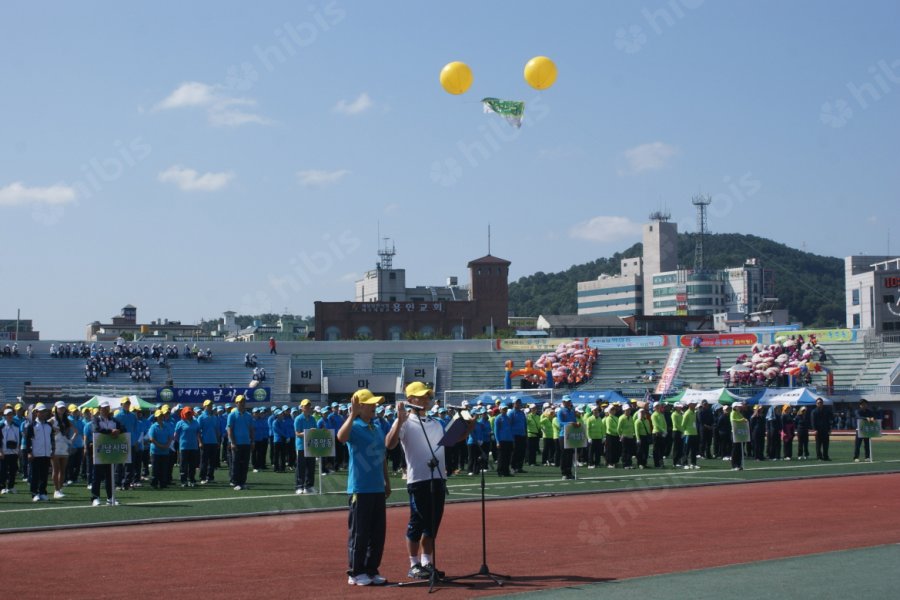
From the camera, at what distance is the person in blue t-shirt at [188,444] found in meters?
23.8

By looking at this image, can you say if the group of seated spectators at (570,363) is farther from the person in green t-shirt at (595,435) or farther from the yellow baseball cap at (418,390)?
the yellow baseball cap at (418,390)

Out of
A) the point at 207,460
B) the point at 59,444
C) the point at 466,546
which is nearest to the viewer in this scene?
the point at 466,546

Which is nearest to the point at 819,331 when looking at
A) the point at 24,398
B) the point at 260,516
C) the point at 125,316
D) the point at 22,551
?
the point at 24,398

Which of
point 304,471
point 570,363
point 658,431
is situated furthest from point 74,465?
point 570,363

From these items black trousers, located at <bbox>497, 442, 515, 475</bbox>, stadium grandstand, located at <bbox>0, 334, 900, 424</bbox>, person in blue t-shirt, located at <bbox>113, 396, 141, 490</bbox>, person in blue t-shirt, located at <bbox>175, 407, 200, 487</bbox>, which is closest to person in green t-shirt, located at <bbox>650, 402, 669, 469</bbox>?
black trousers, located at <bbox>497, 442, 515, 475</bbox>

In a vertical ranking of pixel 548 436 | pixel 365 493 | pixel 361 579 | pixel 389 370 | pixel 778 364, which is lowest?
pixel 361 579

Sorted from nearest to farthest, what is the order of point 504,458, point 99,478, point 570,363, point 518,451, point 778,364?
point 99,478, point 504,458, point 518,451, point 778,364, point 570,363

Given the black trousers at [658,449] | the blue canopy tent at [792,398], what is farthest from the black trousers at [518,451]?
the blue canopy tent at [792,398]

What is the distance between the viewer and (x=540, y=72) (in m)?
21.3

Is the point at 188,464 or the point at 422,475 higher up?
the point at 422,475

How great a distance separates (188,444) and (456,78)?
31.0 feet

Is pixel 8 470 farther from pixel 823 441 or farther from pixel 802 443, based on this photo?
pixel 802 443

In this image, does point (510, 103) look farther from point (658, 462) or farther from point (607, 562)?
point (607, 562)

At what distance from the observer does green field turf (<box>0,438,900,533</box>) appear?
1775 cm
